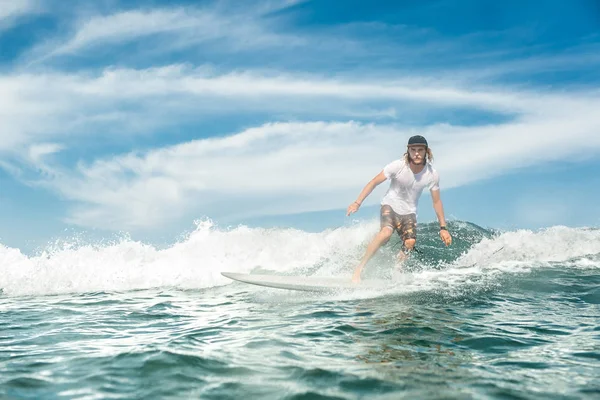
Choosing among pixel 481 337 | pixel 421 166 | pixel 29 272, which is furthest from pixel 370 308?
pixel 29 272

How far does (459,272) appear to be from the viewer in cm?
1173

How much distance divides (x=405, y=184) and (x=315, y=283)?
2.74 meters

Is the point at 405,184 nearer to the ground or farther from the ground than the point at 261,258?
farther from the ground

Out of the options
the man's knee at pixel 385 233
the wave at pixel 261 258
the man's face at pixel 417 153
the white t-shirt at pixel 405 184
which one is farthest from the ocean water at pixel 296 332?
the man's face at pixel 417 153

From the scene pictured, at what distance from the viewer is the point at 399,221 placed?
9.88 meters

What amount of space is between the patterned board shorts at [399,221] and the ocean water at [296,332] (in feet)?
3.26

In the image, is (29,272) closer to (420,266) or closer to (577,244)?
(420,266)

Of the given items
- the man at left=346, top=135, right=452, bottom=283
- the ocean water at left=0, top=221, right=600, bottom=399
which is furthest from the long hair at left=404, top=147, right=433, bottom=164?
the ocean water at left=0, top=221, right=600, bottom=399

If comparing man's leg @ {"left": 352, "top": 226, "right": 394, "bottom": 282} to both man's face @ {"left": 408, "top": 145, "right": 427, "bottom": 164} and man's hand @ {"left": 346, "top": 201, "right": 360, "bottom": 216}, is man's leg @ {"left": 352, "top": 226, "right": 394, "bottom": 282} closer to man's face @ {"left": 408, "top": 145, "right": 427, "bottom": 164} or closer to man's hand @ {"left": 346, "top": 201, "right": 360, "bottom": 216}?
man's hand @ {"left": 346, "top": 201, "right": 360, "bottom": 216}

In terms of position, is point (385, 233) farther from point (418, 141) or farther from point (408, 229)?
point (418, 141)

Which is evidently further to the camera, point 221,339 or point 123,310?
point 123,310

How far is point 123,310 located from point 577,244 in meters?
14.4

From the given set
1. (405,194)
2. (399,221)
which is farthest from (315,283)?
(405,194)

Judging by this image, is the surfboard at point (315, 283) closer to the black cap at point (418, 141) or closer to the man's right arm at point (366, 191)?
the man's right arm at point (366, 191)
